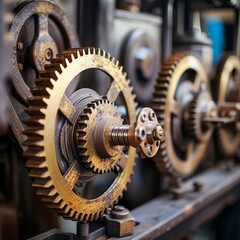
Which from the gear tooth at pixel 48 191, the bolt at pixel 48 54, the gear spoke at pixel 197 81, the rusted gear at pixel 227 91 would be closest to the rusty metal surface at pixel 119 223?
the gear tooth at pixel 48 191

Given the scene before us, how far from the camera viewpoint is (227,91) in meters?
1.79

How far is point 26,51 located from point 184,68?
541mm

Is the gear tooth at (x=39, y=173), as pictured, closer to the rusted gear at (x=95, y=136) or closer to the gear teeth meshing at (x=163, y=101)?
the rusted gear at (x=95, y=136)

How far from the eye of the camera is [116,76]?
1019 mm

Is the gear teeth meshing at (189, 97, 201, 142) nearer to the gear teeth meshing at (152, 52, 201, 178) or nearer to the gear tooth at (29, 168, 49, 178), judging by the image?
the gear teeth meshing at (152, 52, 201, 178)

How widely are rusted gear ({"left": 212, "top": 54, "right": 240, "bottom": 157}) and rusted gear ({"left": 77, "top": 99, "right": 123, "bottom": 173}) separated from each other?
0.76m

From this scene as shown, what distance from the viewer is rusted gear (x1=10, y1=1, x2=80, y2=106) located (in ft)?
3.16

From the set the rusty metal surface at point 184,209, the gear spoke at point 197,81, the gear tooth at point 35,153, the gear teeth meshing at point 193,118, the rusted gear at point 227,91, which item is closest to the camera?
the gear tooth at point 35,153

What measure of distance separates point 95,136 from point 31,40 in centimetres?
28

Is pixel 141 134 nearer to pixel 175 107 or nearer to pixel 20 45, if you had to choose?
pixel 20 45

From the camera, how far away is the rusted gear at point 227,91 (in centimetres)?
171

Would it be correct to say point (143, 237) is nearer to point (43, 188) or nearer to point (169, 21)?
point (43, 188)

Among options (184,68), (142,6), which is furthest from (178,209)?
(142,6)

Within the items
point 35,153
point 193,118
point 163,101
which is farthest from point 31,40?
point 193,118
